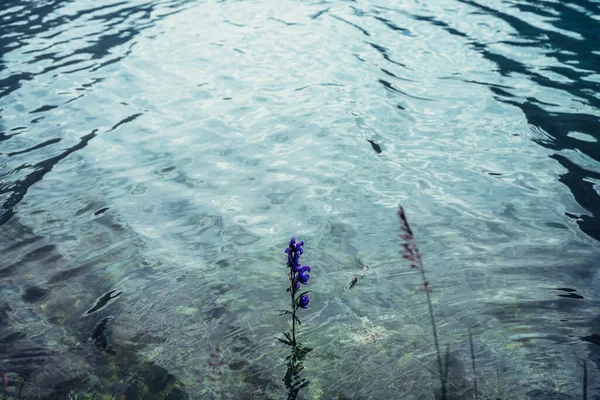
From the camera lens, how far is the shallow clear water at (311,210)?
3668mm

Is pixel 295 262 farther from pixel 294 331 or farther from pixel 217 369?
pixel 217 369

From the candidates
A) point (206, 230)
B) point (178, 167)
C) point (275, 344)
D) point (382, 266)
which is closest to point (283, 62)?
point (178, 167)

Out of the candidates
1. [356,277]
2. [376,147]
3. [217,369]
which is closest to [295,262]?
[217,369]

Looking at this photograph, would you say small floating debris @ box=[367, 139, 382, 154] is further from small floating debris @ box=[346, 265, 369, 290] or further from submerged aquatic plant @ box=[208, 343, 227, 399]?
submerged aquatic plant @ box=[208, 343, 227, 399]

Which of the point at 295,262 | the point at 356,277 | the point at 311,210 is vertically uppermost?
the point at 295,262

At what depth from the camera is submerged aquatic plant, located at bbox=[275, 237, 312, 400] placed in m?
3.34

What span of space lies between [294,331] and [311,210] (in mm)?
2268

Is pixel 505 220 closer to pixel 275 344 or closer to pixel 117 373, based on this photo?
pixel 275 344

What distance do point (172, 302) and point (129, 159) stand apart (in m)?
3.54

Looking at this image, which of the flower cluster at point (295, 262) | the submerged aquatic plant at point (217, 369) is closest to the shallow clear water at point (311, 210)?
the submerged aquatic plant at point (217, 369)

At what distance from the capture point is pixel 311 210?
19.2 feet

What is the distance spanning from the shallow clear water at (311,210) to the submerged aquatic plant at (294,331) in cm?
8

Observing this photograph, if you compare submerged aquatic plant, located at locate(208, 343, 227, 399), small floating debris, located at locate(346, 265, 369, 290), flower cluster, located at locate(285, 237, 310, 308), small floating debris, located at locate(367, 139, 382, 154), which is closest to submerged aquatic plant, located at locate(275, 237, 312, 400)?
flower cluster, located at locate(285, 237, 310, 308)

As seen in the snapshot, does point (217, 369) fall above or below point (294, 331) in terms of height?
below
